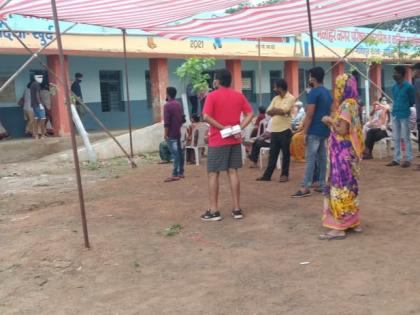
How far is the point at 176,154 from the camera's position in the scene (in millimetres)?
8508

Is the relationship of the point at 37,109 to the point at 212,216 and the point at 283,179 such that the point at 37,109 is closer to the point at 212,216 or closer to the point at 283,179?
the point at 283,179

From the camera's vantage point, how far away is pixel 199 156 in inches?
437

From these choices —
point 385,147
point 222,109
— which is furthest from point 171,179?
point 385,147

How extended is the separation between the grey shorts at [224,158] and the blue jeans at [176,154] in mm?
2808

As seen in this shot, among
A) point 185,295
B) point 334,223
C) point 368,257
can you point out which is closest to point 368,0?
point 334,223

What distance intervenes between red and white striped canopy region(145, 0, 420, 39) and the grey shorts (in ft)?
11.1

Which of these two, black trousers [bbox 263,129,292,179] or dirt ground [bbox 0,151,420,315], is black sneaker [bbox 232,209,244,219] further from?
black trousers [bbox 263,129,292,179]

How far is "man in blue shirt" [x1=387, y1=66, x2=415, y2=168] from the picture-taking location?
26.9 ft

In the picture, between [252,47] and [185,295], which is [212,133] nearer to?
[185,295]

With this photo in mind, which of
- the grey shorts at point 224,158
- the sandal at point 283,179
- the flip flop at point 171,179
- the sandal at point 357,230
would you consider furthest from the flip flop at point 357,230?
the flip flop at point 171,179

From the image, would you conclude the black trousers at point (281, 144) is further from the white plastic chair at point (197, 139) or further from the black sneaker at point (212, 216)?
the white plastic chair at point (197, 139)

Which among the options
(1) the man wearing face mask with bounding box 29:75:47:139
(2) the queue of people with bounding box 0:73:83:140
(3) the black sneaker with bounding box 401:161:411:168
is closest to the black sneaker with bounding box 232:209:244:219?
Result: (3) the black sneaker with bounding box 401:161:411:168

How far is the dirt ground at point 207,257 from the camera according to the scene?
362cm

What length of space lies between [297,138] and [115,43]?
639 centimetres
